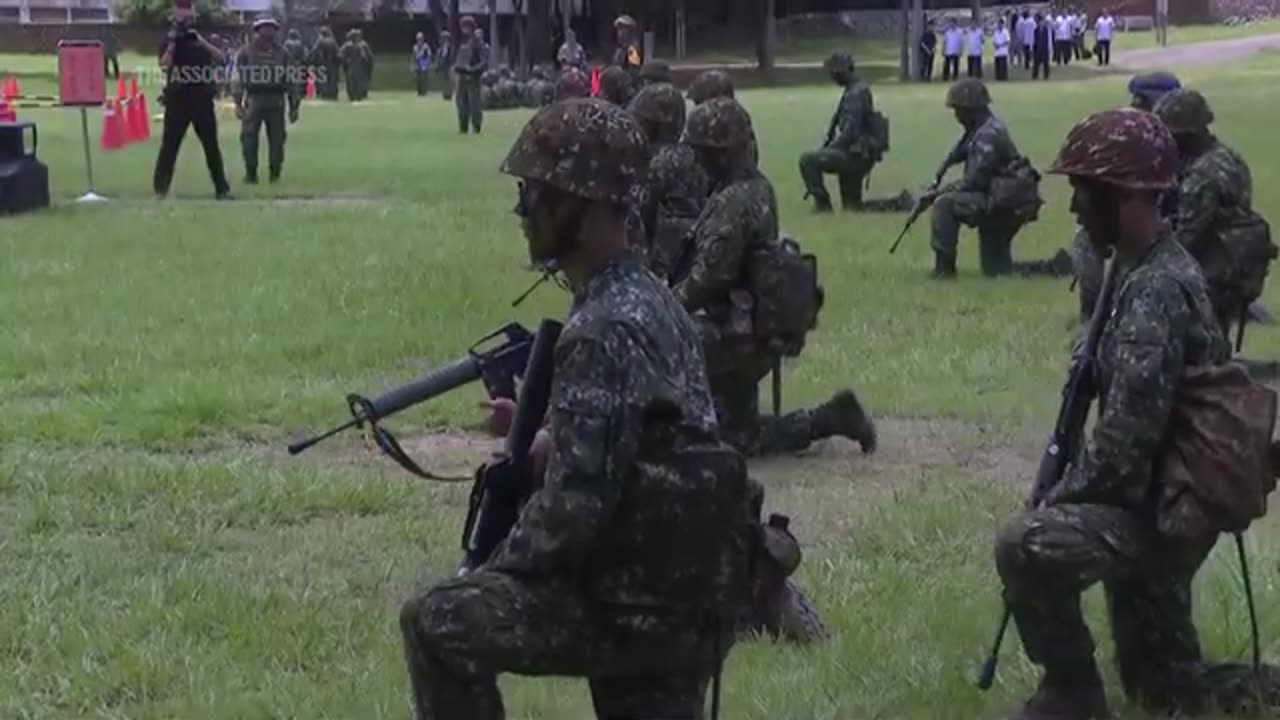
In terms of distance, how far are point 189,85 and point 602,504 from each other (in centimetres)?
1771

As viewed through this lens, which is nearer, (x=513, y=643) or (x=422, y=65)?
(x=513, y=643)

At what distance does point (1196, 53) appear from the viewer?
6209cm

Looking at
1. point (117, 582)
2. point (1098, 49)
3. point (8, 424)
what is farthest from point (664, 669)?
point (1098, 49)

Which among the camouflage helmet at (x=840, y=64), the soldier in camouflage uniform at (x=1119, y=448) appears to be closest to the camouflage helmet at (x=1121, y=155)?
the soldier in camouflage uniform at (x=1119, y=448)

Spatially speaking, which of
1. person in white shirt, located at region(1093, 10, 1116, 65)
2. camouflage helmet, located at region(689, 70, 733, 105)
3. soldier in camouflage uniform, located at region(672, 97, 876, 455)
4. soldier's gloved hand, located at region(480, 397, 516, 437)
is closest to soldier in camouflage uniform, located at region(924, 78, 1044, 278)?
camouflage helmet, located at region(689, 70, 733, 105)

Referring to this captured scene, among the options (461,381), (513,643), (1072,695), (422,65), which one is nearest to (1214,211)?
(1072,695)

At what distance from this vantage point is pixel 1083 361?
17.8 ft

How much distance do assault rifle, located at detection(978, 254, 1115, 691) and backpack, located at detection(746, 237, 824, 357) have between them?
327cm

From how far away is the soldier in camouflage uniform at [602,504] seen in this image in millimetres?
4141

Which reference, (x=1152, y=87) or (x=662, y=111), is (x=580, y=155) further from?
(x=1152, y=87)

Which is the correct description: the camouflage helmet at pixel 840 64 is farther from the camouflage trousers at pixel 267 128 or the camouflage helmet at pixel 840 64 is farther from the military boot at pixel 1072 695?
the military boot at pixel 1072 695

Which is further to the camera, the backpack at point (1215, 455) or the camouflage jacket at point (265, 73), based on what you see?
the camouflage jacket at point (265, 73)

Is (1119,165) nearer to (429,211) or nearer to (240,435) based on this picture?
(240,435)

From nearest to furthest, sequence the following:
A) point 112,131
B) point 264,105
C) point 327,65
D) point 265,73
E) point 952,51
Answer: point 264,105
point 265,73
point 112,131
point 327,65
point 952,51
